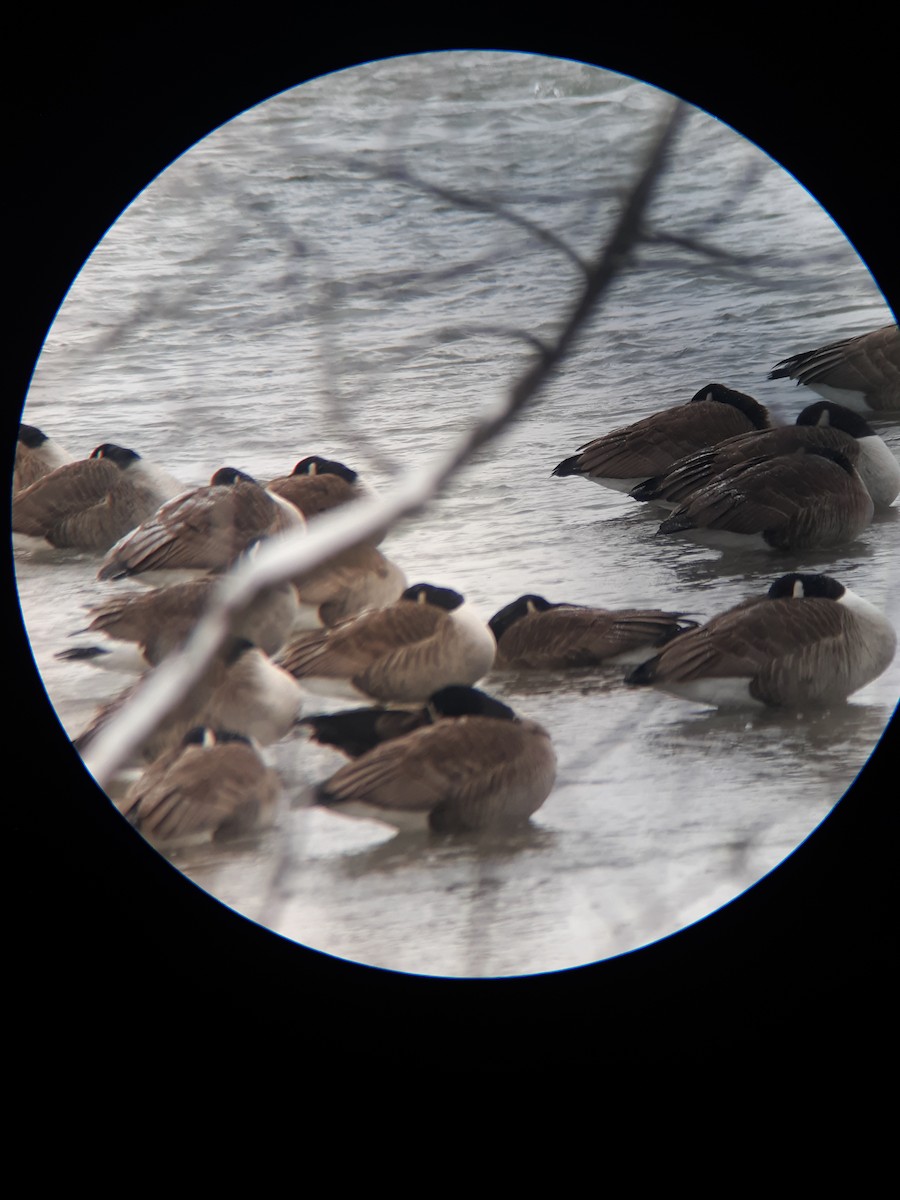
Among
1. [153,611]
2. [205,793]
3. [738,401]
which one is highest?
[738,401]

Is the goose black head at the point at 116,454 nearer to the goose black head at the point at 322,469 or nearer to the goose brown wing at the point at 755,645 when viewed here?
the goose black head at the point at 322,469

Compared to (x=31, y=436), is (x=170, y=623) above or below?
below

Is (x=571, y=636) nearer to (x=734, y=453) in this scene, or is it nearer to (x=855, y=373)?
(x=734, y=453)

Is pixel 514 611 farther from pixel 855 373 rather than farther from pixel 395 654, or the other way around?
pixel 855 373

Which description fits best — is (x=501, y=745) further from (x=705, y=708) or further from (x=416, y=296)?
(x=416, y=296)

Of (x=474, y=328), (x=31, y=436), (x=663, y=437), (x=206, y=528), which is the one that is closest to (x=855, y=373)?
(x=663, y=437)

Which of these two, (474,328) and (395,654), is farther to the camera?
(474,328)
